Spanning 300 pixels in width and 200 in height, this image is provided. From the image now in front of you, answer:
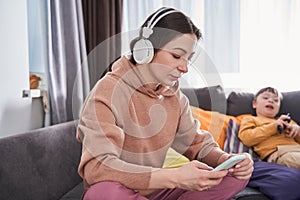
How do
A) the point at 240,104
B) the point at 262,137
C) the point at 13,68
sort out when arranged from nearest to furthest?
the point at 13,68 → the point at 262,137 → the point at 240,104

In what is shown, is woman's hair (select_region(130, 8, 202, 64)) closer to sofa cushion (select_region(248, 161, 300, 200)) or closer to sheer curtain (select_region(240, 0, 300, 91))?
sofa cushion (select_region(248, 161, 300, 200))

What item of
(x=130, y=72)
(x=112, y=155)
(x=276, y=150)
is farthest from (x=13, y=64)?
(x=276, y=150)

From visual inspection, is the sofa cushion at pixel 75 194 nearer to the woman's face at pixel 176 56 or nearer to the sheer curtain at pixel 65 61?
the sheer curtain at pixel 65 61

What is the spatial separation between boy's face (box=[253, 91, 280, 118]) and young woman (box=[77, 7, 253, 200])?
784mm

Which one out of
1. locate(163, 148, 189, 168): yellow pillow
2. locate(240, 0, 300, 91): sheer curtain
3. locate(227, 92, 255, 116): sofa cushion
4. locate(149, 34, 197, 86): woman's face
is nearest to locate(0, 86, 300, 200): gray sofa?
locate(227, 92, 255, 116): sofa cushion

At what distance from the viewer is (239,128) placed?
6.56ft

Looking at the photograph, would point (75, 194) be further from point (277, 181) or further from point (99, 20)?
point (99, 20)

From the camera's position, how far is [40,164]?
4.92ft

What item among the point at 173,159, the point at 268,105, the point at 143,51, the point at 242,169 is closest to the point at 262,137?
the point at 268,105

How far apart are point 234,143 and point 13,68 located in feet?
3.78

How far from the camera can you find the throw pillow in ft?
6.33

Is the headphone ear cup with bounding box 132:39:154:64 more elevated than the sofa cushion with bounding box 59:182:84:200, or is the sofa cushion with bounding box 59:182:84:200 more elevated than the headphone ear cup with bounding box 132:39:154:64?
the headphone ear cup with bounding box 132:39:154:64

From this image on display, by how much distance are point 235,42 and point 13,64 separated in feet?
4.80

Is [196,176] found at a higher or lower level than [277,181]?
higher
